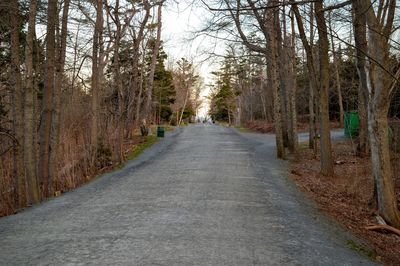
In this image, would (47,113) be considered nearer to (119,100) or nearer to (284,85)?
(119,100)

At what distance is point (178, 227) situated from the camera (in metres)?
6.23

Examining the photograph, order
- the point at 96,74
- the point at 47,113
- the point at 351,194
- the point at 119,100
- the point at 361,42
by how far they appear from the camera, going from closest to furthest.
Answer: the point at 361,42
the point at 351,194
the point at 47,113
the point at 96,74
the point at 119,100

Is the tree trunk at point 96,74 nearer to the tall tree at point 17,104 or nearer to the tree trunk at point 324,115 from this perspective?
the tall tree at point 17,104

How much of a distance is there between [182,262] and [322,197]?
585 cm

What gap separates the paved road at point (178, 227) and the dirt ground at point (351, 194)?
45cm

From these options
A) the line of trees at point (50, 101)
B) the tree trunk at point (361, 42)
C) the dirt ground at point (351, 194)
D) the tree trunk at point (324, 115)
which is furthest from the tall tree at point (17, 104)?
the tree trunk at point (324, 115)

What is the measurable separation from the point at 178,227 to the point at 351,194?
5880mm

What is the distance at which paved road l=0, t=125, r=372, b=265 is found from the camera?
16.4 feet

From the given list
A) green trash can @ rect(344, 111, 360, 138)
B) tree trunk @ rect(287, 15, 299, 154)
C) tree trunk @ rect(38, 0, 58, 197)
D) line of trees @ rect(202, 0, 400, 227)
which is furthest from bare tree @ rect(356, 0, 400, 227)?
green trash can @ rect(344, 111, 360, 138)

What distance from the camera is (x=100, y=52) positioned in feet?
51.0

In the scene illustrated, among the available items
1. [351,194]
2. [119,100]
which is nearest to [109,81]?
[119,100]

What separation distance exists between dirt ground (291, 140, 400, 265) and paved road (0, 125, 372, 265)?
0.45m

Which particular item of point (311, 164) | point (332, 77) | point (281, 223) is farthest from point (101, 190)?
point (332, 77)

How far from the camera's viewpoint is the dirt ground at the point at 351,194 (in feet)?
21.6
